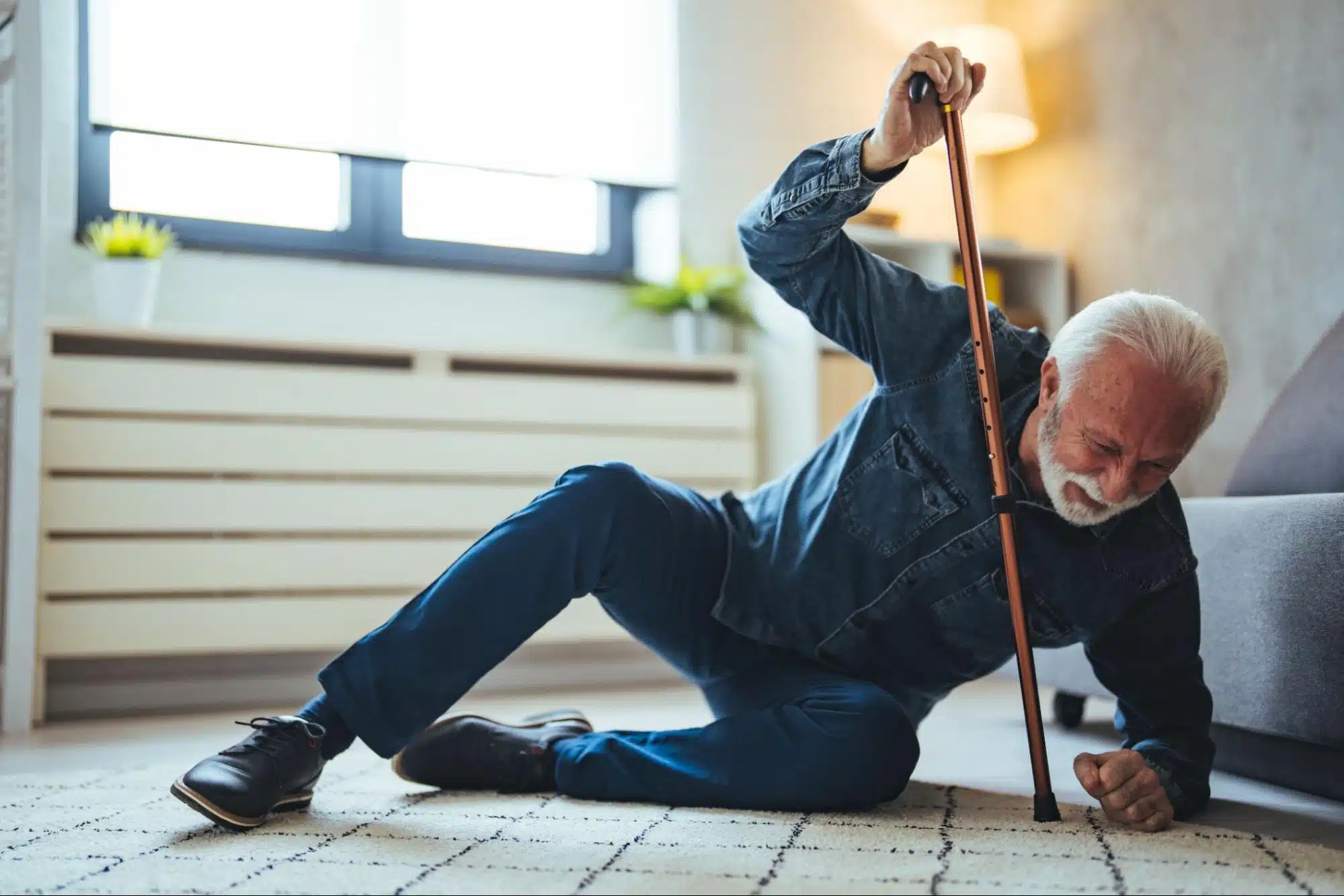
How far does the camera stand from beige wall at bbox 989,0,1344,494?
105 inches

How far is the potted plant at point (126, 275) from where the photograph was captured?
274 centimetres

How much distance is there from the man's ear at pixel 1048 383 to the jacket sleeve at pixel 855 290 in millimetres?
125

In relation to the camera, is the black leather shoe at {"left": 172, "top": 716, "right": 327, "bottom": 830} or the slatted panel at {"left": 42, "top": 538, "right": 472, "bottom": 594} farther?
the slatted panel at {"left": 42, "top": 538, "right": 472, "bottom": 594}

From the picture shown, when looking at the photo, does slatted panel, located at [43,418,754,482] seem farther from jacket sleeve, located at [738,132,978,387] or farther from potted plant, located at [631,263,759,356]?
jacket sleeve, located at [738,132,978,387]

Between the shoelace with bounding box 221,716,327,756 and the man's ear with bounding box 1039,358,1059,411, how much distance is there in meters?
0.88

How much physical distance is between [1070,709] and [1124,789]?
37.5 inches

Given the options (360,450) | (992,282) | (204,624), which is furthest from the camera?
(992,282)

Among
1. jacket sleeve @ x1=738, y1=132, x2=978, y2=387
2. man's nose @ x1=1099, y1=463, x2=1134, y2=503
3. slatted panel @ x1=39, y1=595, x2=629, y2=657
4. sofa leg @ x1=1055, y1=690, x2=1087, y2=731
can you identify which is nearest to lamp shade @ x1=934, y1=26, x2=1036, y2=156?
sofa leg @ x1=1055, y1=690, x2=1087, y2=731

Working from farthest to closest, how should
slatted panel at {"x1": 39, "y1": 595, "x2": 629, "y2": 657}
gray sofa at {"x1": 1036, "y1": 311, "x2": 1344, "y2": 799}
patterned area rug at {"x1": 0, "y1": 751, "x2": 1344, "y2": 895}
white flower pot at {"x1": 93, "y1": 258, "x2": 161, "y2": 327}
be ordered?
white flower pot at {"x1": 93, "y1": 258, "x2": 161, "y2": 327}
slatted panel at {"x1": 39, "y1": 595, "x2": 629, "y2": 657}
gray sofa at {"x1": 1036, "y1": 311, "x2": 1344, "y2": 799}
patterned area rug at {"x1": 0, "y1": 751, "x2": 1344, "y2": 895}

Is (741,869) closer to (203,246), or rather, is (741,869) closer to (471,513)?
(471,513)

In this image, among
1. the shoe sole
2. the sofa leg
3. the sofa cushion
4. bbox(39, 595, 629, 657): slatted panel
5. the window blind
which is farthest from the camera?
the window blind

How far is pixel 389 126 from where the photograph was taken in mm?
3176

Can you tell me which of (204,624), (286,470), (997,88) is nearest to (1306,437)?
(997,88)

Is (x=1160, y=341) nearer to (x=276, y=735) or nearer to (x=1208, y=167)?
(x=276, y=735)
